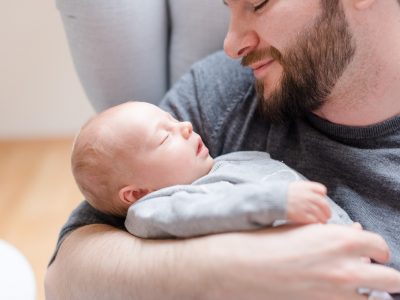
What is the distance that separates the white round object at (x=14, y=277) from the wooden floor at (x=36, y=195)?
48cm

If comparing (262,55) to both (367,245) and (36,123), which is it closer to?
(367,245)

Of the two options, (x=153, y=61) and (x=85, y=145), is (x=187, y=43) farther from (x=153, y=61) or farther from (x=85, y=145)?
(x=85, y=145)

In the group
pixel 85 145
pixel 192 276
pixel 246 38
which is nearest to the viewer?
pixel 192 276

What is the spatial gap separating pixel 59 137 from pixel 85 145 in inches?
56.3

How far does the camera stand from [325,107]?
116 centimetres

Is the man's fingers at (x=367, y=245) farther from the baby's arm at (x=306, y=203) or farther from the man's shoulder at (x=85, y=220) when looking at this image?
the man's shoulder at (x=85, y=220)

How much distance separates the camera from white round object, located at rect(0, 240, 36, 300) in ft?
3.87

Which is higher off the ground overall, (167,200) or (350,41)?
(350,41)

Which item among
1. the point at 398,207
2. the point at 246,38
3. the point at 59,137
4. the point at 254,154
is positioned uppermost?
the point at 246,38

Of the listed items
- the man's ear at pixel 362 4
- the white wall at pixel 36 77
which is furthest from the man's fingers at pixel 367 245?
the white wall at pixel 36 77

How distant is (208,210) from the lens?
881 millimetres

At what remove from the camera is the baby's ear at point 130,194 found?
1.02 meters

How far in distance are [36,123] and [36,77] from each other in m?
0.22

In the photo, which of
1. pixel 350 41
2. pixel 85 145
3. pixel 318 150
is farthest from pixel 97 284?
pixel 350 41
